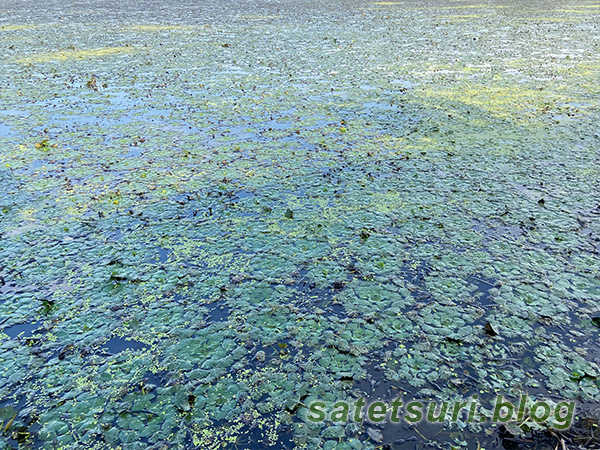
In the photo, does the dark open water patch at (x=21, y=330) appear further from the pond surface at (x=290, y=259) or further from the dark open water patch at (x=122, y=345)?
the dark open water patch at (x=122, y=345)

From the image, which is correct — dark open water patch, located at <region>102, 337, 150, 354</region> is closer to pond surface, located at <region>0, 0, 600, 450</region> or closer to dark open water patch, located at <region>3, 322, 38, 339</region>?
pond surface, located at <region>0, 0, 600, 450</region>

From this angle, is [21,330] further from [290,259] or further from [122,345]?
[290,259]

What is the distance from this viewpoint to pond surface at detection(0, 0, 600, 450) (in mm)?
3785

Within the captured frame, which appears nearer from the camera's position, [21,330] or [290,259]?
[21,330]

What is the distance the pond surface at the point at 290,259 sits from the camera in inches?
149

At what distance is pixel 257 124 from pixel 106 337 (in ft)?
23.2

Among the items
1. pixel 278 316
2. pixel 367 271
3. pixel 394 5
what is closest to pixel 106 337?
pixel 278 316

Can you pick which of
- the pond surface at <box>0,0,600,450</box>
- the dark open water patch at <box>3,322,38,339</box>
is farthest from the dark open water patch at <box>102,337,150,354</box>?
the dark open water patch at <box>3,322,38,339</box>

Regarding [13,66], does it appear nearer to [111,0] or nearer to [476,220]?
[476,220]

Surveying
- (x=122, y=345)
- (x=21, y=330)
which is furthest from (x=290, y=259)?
(x=21, y=330)

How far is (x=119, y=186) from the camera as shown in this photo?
7.51 m

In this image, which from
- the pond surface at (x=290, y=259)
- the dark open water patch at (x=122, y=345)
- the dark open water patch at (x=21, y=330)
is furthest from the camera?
the dark open water patch at (x=21, y=330)

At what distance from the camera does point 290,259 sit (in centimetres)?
563

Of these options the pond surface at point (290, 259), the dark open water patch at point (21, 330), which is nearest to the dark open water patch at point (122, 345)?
the pond surface at point (290, 259)
